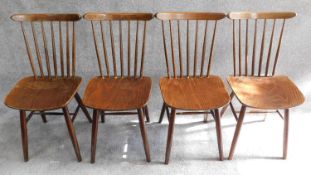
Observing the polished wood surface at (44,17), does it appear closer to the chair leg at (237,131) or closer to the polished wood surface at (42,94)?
the polished wood surface at (42,94)

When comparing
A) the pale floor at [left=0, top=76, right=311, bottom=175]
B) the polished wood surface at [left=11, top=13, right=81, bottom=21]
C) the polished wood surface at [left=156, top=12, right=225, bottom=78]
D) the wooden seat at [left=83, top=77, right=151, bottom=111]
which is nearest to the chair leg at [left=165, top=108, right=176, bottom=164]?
the pale floor at [left=0, top=76, right=311, bottom=175]

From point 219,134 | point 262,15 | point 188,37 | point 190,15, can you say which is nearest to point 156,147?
point 219,134

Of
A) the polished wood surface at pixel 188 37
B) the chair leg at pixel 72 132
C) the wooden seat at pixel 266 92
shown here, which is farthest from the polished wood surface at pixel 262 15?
the chair leg at pixel 72 132

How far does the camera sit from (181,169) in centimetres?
196

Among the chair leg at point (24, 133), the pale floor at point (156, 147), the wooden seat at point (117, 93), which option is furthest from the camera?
the pale floor at point (156, 147)

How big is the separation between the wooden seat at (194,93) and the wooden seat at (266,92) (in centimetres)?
11

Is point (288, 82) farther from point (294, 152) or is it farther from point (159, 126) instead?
point (159, 126)

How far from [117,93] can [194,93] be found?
1.65 feet

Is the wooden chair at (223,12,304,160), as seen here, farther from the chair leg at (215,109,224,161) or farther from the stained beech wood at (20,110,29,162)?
the stained beech wood at (20,110,29,162)

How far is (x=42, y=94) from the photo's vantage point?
6.17ft

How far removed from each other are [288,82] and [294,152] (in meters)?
0.52

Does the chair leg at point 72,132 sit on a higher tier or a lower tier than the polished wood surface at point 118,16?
lower

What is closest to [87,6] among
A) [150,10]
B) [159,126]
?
[150,10]

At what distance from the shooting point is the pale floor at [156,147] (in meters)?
1.96
